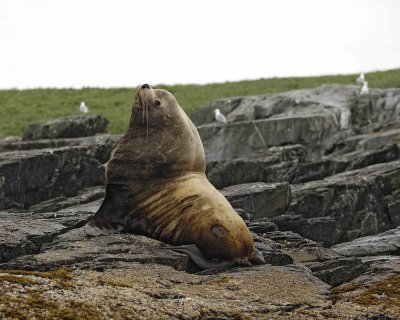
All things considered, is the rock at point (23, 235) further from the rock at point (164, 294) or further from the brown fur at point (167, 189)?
the rock at point (164, 294)

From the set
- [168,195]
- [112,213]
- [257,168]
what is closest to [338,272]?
[168,195]

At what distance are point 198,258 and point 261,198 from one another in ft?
18.2

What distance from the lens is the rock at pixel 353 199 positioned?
18500 mm

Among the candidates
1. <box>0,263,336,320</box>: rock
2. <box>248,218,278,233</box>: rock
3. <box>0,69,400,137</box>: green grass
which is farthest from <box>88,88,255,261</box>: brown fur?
<box>0,69,400,137</box>: green grass

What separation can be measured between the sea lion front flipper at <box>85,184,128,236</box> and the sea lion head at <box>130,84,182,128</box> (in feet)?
3.61

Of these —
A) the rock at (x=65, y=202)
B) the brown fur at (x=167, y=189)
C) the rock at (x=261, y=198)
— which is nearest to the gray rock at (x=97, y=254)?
the brown fur at (x=167, y=189)

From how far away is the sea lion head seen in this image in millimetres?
13016

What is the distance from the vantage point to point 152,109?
1307 centimetres

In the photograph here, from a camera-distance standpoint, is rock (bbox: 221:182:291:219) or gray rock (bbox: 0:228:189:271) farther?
rock (bbox: 221:182:291:219)

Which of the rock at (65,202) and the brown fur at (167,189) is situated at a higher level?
the brown fur at (167,189)

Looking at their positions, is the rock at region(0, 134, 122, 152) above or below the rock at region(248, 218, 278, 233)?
above

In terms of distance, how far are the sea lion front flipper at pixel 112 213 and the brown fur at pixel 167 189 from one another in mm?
14

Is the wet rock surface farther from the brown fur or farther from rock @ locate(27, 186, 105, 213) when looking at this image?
the brown fur

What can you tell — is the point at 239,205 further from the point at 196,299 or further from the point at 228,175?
the point at 196,299
